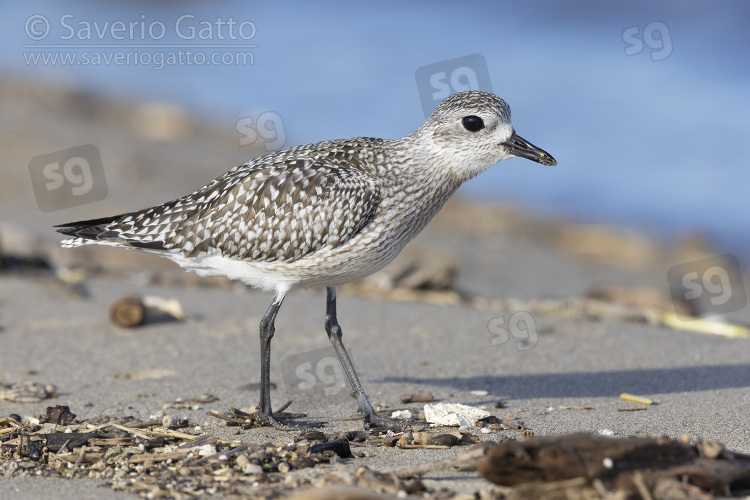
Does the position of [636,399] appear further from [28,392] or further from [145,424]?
[28,392]

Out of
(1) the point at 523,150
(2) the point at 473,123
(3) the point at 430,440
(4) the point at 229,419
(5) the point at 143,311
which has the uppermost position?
(2) the point at 473,123

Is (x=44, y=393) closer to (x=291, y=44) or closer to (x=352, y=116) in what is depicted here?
(x=352, y=116)

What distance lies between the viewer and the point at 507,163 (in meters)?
19.6

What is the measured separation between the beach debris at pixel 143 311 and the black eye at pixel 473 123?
3559 mm

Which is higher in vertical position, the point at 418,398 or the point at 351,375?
the point at 351,375

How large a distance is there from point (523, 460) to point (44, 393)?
4.13m

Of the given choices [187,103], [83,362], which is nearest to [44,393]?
[83,362]

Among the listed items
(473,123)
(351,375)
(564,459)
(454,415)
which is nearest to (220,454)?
(454,415)

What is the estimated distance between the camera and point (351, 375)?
633 cm

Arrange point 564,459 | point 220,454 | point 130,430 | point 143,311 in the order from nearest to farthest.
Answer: point 564,459 → point 220,454 → point 130,430 → point 143,311

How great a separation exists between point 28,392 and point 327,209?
265cm

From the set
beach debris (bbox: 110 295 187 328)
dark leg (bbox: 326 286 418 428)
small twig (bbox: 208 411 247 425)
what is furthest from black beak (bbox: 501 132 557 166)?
beach debris (bbox: 110 295 187 328)

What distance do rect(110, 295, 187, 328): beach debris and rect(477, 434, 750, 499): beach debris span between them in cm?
488

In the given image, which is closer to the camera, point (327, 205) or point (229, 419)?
point (229, 419)
